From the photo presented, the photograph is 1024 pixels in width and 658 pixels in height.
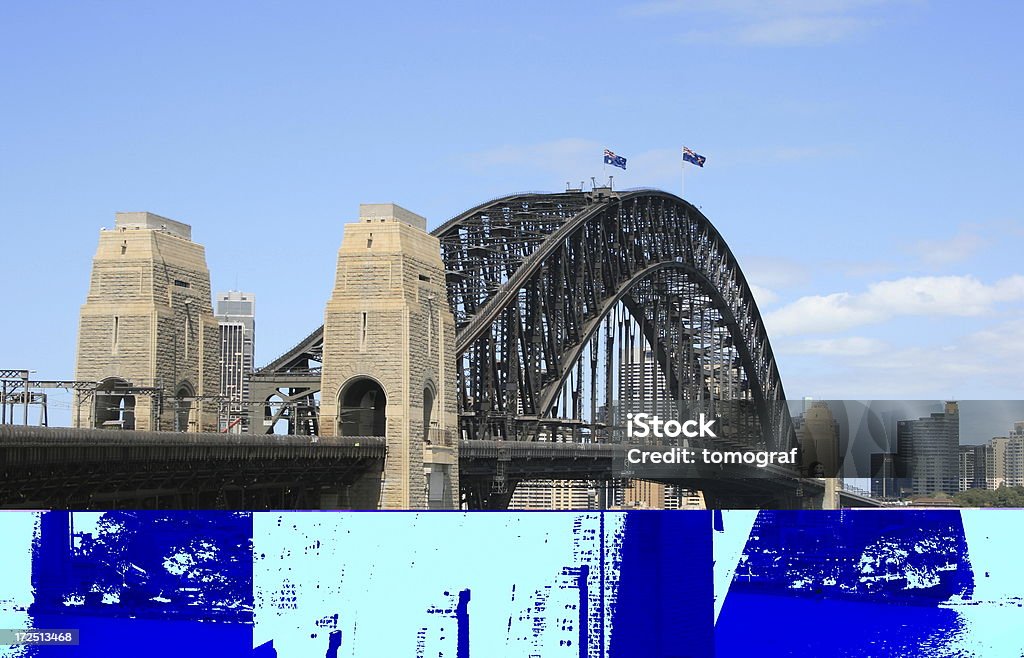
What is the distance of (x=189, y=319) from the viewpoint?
63344 millimetres

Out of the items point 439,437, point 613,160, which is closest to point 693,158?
point 613,160

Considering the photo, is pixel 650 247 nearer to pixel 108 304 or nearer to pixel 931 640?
pixel 108 304

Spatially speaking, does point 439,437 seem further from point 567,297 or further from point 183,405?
point 567,297

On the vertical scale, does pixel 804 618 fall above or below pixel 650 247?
below

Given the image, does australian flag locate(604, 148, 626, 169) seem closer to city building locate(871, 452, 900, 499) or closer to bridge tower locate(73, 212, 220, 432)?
bridge tower locate(73, 212, 220, 432)

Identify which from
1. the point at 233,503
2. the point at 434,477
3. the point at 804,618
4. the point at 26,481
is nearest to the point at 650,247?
the point at 434,477

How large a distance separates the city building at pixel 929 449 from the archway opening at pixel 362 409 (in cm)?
2830

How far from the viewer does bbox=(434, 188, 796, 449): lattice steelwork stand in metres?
86.8

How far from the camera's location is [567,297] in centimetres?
9900

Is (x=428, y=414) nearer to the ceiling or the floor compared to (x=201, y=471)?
nearer to the ceiling

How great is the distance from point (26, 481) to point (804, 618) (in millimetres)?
27633

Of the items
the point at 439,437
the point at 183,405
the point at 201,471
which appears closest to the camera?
the point at 201,471

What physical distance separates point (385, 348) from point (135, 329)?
369 inches

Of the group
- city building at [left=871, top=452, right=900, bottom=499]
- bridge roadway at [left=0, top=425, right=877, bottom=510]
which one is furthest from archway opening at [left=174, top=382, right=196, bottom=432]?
city building at [left=871, top=452, right=900, bottom=499]
